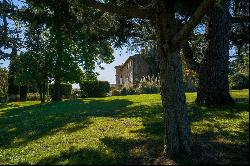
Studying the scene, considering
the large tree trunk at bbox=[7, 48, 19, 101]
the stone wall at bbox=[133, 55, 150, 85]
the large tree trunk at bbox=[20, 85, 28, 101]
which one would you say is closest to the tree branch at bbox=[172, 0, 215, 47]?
the large tree trunk at bbox=[7, 48, 19, 101]

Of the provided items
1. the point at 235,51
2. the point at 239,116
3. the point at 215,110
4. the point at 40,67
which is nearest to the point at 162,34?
the point at 239,116

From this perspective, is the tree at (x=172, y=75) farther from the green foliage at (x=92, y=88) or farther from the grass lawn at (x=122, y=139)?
the green foliage at (x=92, y=88)

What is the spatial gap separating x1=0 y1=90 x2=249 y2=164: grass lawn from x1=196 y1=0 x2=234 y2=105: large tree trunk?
807mm

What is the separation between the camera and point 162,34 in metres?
9.40

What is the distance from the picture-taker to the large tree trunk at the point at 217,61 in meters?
16.0

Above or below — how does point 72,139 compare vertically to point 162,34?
below

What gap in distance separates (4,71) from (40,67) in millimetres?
25549

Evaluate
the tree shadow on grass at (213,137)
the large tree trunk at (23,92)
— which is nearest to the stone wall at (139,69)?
the large tree trunk at (23,92)

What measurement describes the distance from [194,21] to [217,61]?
799 cm

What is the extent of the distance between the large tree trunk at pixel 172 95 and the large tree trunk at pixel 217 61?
22.9ft

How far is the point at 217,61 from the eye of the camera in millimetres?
15984

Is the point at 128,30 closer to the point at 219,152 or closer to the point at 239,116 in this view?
the point at 239,116

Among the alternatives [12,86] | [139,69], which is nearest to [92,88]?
[12,86]

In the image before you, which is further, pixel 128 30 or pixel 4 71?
pixel 4 71
